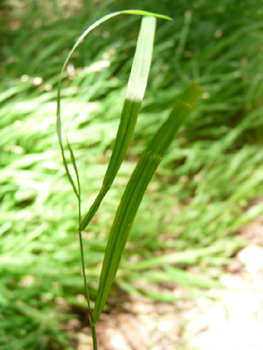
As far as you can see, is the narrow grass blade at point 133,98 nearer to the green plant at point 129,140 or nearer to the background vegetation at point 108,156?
the green plant at point 129,140

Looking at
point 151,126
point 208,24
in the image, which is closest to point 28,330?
point 151,126

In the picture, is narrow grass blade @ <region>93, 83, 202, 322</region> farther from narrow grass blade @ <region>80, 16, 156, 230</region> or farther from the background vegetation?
the background vegetation

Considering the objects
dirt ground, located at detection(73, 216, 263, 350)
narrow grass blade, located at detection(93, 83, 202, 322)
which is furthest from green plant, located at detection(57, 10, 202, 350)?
dirt ground, located at detection(73, 216, 263, 350)

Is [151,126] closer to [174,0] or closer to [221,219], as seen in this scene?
[221,219]

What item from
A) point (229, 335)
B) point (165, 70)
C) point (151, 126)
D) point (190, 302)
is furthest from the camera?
point (165, 70)

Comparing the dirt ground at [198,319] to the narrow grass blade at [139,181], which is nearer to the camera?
the narrow grass blade at [139,181]

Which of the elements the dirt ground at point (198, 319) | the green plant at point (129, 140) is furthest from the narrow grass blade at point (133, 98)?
the dirt ground at point (198, 319)
